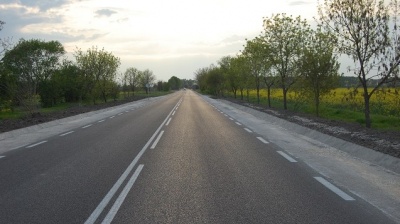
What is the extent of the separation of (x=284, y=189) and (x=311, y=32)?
21.8 meters

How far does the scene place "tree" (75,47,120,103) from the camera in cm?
4359

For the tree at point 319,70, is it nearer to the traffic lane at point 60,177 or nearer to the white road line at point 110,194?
the traffic lane at point 60,177

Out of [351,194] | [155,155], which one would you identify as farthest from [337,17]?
[351,194]

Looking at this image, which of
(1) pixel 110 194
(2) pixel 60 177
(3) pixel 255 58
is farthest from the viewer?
(3) pixel 255 58

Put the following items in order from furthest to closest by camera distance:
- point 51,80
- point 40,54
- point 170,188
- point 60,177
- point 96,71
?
point 40,54 < point 51,80 < point 96,71 < point 60,177 < point 170,188

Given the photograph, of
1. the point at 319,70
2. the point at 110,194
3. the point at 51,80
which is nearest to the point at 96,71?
the point at 51,80

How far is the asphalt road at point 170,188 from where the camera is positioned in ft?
16.3

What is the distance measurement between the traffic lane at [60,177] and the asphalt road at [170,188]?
0.04 ft

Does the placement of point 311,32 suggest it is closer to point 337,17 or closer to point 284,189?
point 337,17

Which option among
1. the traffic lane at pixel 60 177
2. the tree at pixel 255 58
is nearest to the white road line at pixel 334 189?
the traffic lane at pixel 60 177

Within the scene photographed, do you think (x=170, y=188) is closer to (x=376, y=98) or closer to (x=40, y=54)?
(x=376, y=98)

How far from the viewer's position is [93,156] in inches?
386

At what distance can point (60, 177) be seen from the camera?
289 inches

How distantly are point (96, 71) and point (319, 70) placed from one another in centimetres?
3047
